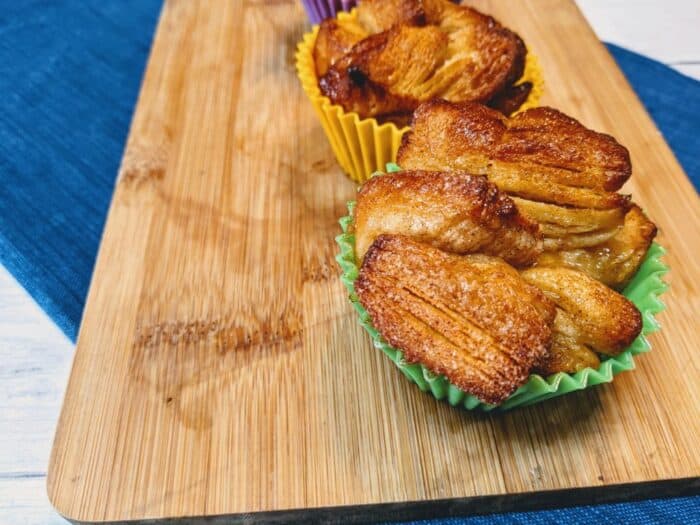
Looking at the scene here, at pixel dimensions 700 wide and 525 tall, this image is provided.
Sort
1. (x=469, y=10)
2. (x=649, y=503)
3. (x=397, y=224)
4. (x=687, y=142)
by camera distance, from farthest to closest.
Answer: (x=687, y=142) < (x=469, y=10) < (x=649, y=503) < (x=397, y=224)

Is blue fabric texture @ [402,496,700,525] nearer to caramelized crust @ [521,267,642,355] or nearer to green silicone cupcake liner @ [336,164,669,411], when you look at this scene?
green silicone cupcake liner @ [336,164,669,411]

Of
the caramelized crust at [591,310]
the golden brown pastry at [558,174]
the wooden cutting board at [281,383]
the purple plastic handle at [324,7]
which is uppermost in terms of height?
the golden brown pastry at [558,174]

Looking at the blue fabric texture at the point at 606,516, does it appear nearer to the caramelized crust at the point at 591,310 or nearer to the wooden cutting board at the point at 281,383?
the wooden cutting board at the point at 281,383

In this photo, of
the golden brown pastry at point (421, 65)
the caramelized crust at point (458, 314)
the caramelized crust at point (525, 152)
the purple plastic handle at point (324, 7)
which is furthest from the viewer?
the purple plastic handle at point (324, 7)

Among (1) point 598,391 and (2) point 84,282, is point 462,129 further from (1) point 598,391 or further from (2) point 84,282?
(2) point 84,282

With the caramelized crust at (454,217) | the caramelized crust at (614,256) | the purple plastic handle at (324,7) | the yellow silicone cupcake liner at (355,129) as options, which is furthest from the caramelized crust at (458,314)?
the purple plastic handle at (324,7)

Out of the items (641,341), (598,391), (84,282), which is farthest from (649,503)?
(84,282)

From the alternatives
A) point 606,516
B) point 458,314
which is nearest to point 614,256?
point 458,314

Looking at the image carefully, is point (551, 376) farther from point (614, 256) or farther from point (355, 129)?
point (355, 129)
